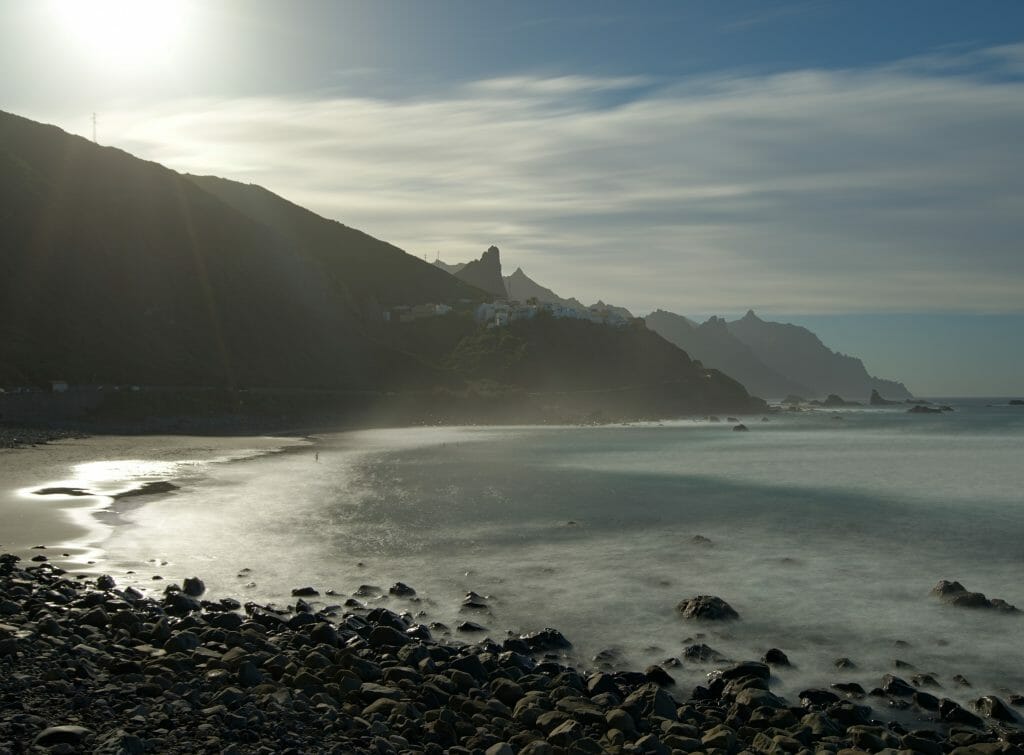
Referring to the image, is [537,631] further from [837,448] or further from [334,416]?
[334,416]

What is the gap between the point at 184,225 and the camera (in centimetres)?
11775

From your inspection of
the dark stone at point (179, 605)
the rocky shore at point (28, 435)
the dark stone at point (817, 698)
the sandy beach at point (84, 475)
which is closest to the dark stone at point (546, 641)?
the dark stone at point (817, 698)

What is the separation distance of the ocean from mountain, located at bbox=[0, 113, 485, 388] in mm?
43738

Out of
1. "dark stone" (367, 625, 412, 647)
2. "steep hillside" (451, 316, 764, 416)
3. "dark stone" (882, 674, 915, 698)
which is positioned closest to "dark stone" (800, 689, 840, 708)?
"dark stone" (882, 674, 915, 698)

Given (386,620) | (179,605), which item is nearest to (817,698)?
(386,620)

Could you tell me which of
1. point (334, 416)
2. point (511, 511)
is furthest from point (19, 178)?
point (511, 511)

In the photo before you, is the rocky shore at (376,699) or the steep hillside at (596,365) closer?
the rocky shore at (376,699)

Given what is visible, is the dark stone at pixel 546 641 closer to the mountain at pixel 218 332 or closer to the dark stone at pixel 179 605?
the dark stone at pixel 179 605

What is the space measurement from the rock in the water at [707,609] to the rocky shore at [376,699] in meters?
2.64

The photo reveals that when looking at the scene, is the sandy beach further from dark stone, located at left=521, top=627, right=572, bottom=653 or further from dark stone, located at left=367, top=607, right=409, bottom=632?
dark stone, located at left=521, top=627, right=572, bottom=653

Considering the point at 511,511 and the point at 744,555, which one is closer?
the point at 744,555

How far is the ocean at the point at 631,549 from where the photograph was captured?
55.0ft

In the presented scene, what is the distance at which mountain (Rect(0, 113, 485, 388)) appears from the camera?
86438 mm

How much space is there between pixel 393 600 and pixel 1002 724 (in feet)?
38.1
